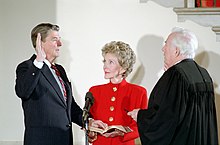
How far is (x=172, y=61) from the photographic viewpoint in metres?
2.42

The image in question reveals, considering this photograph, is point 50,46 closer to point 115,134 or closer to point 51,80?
point 51,80

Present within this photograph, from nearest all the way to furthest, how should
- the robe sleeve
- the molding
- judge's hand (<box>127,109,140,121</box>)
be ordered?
the robe sleeve, judge's hand (<box>127,109,140,121</box>), the molding

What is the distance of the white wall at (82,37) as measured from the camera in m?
3.82

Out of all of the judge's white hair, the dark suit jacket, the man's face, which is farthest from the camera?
the man's face

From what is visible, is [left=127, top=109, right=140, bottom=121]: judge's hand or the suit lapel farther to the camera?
the suit lapel

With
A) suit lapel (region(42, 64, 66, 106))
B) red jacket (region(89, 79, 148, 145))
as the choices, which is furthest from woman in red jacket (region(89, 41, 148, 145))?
suit lapel (region(42, 64, 66, 106))

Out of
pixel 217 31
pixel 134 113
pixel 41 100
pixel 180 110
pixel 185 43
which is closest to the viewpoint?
pixel 180 110

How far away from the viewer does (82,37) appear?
3861mm

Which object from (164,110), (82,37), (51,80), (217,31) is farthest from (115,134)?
(217,31)

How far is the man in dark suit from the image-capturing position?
2.55 meters

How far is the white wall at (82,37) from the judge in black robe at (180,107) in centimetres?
139

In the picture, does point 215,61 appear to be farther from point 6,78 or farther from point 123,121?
point 6,78

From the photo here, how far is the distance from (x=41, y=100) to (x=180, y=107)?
2.94 ft

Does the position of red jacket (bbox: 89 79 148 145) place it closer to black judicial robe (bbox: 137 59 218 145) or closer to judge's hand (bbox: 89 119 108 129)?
judge's hand (bbox: 89 119 108 129)
